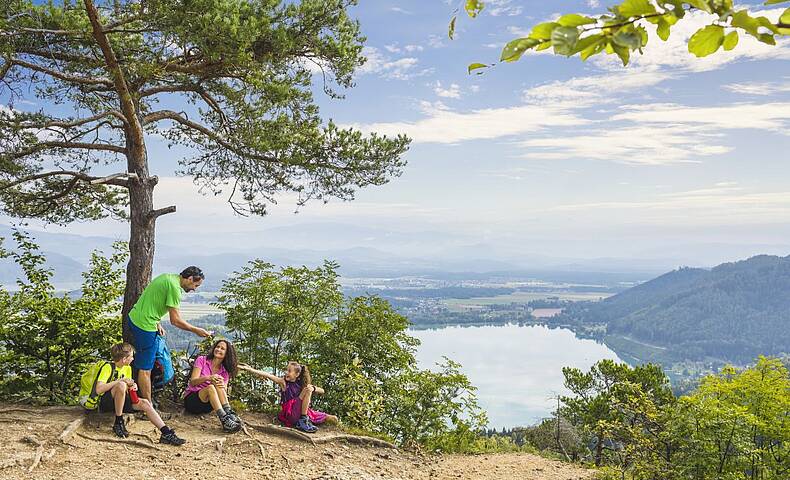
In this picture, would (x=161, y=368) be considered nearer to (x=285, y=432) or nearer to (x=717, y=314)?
(x=285, y=432)

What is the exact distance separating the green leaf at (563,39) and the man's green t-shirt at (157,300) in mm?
5026

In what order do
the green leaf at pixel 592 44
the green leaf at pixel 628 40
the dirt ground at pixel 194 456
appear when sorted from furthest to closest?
the dirt ground at pixel 194 456
the green leaf at pixel 592 44
the green leaf at pixel 628 40

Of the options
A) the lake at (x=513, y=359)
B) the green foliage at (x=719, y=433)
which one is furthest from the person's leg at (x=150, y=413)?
the lake at (x=513, y=359)

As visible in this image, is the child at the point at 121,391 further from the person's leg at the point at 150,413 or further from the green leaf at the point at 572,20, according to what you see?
the green leaf at the point at 572,20

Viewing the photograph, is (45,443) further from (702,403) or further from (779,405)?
(779,405)

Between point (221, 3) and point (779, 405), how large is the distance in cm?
717

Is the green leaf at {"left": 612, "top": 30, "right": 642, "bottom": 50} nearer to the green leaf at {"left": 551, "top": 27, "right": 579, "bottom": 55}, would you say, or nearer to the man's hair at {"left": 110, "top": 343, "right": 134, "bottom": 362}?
the green leaf at {"left": 551, "top": 27, "right": 579, "bottom": 55}

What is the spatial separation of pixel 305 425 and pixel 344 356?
129 cm

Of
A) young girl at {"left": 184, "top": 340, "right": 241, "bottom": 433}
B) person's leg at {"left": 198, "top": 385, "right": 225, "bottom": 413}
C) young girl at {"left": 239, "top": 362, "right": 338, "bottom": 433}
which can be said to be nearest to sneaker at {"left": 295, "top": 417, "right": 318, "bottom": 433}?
young girl at {"left": 239, "top": 362, "right": 338, "bottom": 433}

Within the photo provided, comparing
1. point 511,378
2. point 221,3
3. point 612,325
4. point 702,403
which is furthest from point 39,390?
point 612,325

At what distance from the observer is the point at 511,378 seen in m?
105

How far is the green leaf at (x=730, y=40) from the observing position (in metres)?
1.07

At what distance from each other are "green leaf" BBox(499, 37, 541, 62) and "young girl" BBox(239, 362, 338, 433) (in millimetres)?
5449

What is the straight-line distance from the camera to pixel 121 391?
16.8ft
